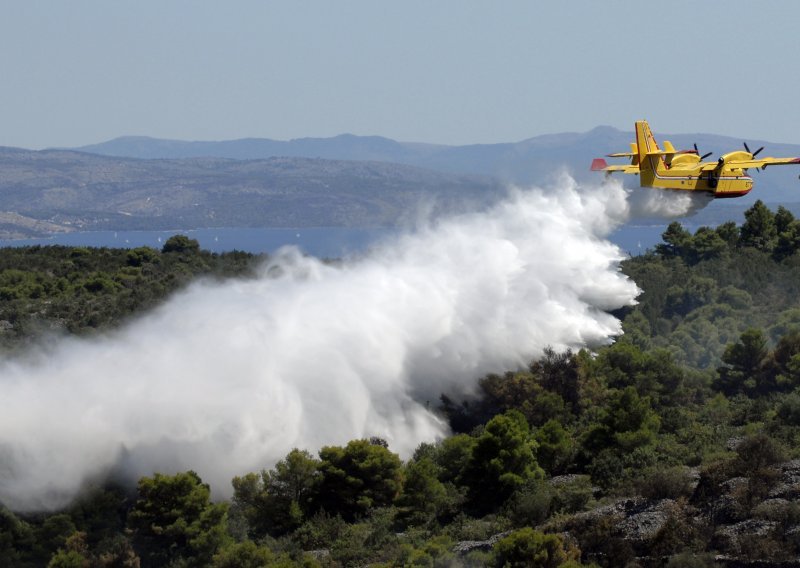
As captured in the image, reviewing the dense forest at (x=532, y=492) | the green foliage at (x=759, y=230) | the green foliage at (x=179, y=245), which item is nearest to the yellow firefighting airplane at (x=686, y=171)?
the dense forest at (x=532, y=492)

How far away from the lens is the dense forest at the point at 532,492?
31.8 metres

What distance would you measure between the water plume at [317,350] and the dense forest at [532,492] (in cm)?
125

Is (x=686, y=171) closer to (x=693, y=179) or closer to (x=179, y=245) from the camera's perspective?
(x=693, y=179)

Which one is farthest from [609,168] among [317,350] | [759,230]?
[759,230]

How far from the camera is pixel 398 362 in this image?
51.6 metres

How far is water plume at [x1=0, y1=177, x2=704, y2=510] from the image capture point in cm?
4153

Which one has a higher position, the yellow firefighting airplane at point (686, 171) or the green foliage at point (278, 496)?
the yellow firefighting airplane at point (686, 171)

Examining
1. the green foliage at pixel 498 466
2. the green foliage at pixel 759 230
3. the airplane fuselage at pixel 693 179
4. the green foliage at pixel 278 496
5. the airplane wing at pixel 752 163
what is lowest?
the green foliage at pixel 278 496

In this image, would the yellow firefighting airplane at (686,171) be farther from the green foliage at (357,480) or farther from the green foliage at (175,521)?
the green foliage at (175,521)

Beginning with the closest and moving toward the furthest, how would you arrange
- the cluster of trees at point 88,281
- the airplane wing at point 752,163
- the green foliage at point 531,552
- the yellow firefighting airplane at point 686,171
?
1. the green foliage at point 531,552
2. the yellow firefighting airplane at point 686,171
3. the airplane wing at point 752,163
4. the cluster of trees at point 88,281

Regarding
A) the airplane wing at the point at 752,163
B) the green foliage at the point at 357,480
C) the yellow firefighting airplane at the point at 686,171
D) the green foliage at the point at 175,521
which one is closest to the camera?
the green foliage at the point at 175,521

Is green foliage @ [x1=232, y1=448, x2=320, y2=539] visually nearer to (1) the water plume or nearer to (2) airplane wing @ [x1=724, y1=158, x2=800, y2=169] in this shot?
(1) the water plume

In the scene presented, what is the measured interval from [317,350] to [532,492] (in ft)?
46.2

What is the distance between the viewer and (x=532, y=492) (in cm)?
3747
